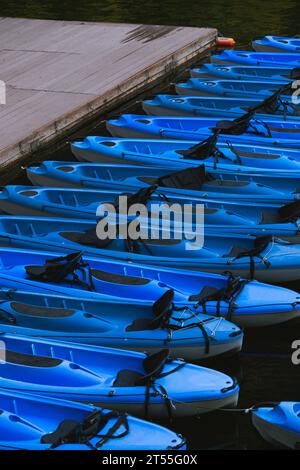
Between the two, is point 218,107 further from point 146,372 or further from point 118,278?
point 146,372

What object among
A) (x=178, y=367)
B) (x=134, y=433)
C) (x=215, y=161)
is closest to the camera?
(x=134, y=433)

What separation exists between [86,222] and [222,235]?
1.81 metres

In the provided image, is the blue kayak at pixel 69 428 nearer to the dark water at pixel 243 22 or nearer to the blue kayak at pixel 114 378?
the blue kayak at pixel 114 378

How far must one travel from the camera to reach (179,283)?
1115 centimetres

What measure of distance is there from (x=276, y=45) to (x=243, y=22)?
466 centimetres

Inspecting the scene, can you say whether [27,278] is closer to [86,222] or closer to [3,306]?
[3,306]

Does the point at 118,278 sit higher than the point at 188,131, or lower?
lower

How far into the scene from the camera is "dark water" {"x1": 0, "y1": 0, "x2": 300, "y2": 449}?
34.1 ft

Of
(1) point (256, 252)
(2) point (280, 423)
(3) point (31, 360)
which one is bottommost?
(2) point (280, 423)

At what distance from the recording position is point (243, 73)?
18828 mm

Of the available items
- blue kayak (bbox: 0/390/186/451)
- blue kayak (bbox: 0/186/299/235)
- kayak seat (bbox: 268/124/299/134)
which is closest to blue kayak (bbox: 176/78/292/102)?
kayak seat (bbox: 268/124/299/134)

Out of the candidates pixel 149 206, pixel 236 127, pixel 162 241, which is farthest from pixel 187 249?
pixel 236 127

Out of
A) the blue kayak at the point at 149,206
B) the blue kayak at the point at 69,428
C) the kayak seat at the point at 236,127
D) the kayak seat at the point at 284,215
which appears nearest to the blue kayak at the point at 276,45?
the kayak seat at the point at 236,127

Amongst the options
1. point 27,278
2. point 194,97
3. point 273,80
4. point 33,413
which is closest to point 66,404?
point 33,413
